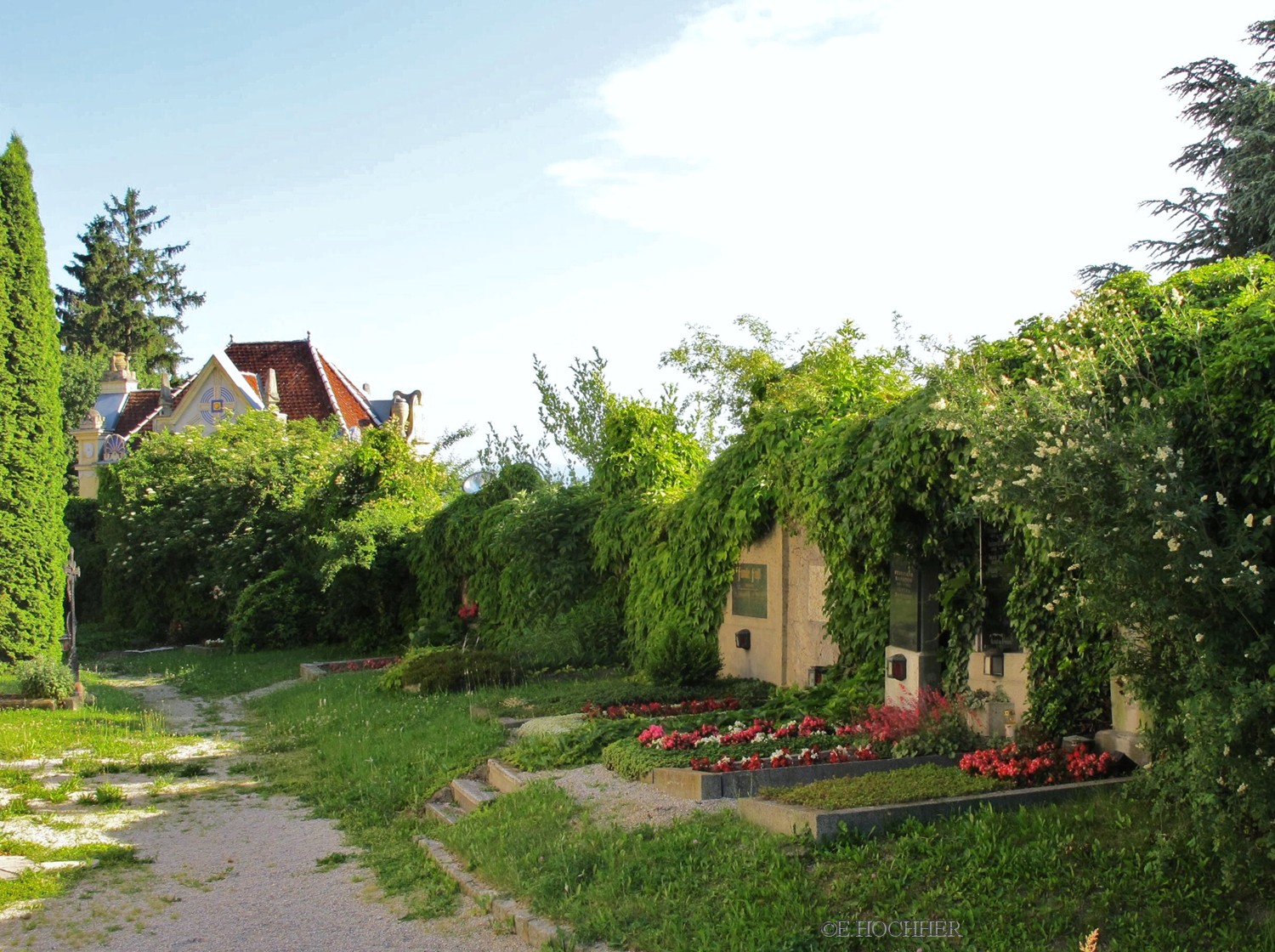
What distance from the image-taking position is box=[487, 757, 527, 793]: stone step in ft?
27.4

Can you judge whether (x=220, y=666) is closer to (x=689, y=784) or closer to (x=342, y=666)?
(x=342, y=666)

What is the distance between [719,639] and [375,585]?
Result: 10.5 meters

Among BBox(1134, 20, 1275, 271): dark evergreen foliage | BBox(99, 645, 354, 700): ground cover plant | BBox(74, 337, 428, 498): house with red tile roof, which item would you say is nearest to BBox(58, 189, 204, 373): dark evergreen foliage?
BBox(74, 337, 428, 498): house with red tile roof

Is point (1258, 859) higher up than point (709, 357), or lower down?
lower down

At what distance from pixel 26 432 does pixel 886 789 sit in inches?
640

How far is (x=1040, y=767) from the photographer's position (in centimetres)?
677

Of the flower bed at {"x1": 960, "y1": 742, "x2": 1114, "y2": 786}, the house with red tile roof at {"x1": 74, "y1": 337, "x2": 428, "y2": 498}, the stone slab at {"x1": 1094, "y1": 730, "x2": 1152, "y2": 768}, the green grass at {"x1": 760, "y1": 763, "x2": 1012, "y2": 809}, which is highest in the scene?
the house with red tile roof at {"x1": 74, "y1": 337, "x2": 428, "y2": 498}

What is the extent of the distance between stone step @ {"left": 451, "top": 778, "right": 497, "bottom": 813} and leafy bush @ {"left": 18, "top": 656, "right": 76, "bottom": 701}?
8168 mm

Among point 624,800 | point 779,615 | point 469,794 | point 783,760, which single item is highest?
point 779,615

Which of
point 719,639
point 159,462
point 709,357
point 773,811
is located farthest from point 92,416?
point 773,811

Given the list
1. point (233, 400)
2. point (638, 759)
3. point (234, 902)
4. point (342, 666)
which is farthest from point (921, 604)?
point (233, 400)

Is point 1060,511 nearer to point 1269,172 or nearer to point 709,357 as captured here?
point 1269,172

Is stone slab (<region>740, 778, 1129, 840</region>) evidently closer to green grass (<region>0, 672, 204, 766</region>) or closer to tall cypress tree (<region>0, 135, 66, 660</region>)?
green grass (<region>0, 672, 204, 766</region>)

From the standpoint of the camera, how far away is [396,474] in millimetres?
23906
